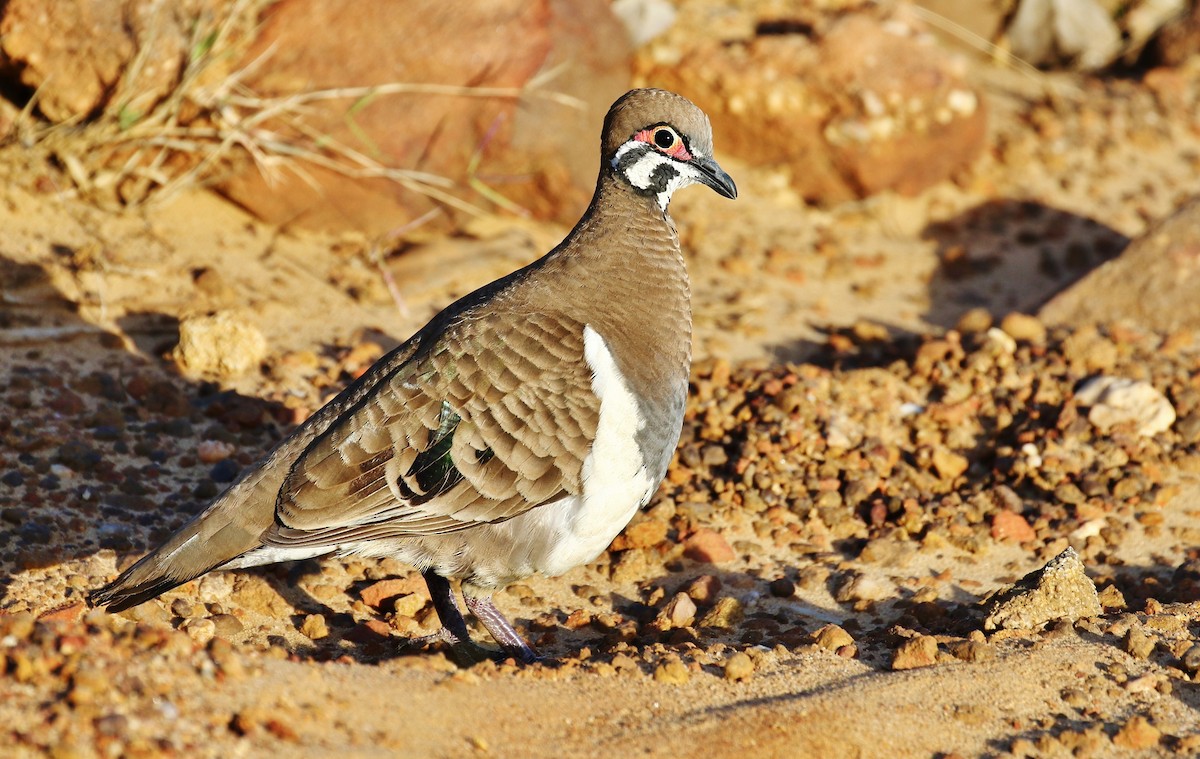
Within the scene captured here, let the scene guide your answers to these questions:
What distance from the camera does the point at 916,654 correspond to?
14.3 feet

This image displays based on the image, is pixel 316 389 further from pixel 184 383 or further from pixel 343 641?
pixel 343 641

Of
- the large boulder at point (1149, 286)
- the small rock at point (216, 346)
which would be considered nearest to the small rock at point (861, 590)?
the large boulder at point (1149, 286)

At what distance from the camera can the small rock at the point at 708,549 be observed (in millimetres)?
5395

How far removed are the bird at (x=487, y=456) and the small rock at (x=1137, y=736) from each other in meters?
1.72

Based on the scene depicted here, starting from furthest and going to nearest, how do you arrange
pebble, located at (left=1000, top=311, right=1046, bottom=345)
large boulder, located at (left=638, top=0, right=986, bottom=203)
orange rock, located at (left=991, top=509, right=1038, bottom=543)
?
1. large boulder, located at (left=638, top=0, right=986, bottom=203)
2. pebble, located at (left=1000, top=311, right=1046, bottom=345)
3. orange rock, located at (left=991, top=509, right=1038, bottom=543)

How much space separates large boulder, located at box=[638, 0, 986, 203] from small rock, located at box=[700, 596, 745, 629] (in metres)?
4.46

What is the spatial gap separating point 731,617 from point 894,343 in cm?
267

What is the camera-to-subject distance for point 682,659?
435 centimetres

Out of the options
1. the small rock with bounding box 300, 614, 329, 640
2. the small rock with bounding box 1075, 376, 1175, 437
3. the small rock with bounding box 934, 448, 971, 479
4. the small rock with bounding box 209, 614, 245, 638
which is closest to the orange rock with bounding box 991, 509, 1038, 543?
the small rock with bounding box 934, 448, 971, 479

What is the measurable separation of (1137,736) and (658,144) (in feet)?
8.53

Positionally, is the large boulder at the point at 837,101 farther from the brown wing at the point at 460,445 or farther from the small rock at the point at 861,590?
the brown wing at the point at 460,445

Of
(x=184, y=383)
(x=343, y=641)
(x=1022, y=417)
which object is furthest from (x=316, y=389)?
(x=1022, y=417)

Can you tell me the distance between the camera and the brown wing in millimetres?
4430

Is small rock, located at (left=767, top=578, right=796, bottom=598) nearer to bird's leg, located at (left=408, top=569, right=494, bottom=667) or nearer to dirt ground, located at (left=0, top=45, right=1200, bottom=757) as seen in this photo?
dirt ground, located at (left=0, top=45, right=1200, bottom=757)
